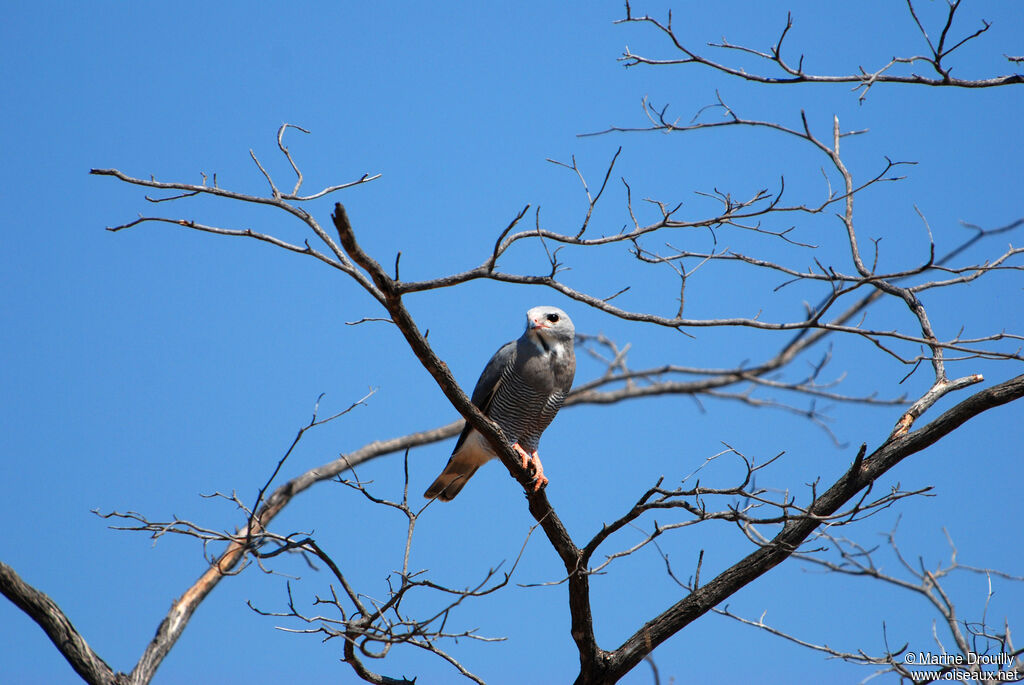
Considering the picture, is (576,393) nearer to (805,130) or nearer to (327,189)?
(805,130)

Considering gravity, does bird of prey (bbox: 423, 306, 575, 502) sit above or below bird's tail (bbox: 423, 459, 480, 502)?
above

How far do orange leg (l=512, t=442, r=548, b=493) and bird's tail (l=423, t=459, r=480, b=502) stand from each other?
463 mm

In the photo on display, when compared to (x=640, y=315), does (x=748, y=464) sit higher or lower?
lower

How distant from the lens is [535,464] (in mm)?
5262

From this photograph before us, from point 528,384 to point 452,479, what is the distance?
929 millimetres

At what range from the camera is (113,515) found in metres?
3.98

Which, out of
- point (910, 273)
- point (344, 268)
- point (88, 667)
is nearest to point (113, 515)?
point (88, 667)

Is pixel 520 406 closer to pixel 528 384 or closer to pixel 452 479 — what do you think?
pixel 528 384

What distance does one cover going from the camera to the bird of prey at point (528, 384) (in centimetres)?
541

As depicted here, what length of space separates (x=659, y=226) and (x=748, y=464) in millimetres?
1067

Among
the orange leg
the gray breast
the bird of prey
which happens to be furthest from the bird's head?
the orange leg

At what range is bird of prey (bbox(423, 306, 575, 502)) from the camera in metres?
5.41

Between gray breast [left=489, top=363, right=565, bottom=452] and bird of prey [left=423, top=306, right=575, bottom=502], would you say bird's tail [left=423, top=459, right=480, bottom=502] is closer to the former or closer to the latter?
bird of prey [left=423, top=306, right=575, bottom=502]

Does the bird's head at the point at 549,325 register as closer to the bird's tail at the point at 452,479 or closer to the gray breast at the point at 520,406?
the gray breast at the point at 520,406
